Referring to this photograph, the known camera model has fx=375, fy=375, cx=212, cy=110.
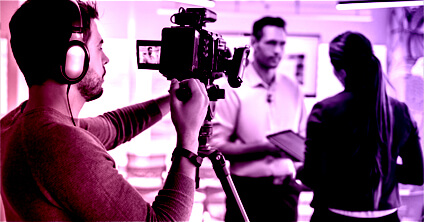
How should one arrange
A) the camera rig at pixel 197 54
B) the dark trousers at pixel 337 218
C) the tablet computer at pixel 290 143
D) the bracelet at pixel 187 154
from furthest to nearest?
1. the tablet computer at pixel 290 143
2. the dark trousers at pixel 337 218
3. the camera rig at pixel 197 54
4. the bracelet at pixel 187 154

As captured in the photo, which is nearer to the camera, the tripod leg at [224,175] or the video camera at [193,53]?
the video camera at [193,53]

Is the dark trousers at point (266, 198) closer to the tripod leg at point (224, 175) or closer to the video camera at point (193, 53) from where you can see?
the tripod leg at point (224, 175)

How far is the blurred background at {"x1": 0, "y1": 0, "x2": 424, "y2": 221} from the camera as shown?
8.84 feet

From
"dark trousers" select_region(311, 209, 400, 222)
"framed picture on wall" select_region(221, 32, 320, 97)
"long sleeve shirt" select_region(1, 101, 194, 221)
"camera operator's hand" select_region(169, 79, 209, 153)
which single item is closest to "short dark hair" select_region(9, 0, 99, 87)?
"long sleeve shirt" select_region(1, 101, 194, 221)

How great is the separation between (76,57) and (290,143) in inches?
66.9

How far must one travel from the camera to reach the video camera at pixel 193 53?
43.5 inches

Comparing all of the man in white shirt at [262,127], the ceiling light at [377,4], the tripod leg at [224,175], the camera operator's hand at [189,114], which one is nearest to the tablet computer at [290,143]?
the man in white shirt at [262,127]

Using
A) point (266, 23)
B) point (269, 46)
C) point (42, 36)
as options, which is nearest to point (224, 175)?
point (42, 36)

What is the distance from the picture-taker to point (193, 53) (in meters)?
1.10

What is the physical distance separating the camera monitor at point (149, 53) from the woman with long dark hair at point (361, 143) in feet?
4.04

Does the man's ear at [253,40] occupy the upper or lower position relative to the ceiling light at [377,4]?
lower

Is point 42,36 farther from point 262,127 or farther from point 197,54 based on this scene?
point 262,127

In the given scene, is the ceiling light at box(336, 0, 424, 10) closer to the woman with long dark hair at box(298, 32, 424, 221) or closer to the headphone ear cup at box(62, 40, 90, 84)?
the woman with long dark hair at box(298, 32, 424, 221)

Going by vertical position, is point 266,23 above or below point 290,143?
above
